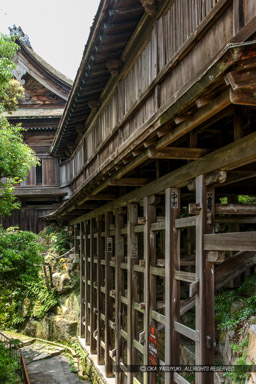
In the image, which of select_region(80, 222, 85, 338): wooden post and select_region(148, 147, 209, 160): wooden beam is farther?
select_region(80, 222, 85, 338): wooden post

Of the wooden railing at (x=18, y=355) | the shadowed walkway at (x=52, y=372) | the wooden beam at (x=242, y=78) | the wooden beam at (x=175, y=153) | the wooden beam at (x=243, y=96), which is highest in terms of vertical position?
the wooden beam at (x=242, y=78)

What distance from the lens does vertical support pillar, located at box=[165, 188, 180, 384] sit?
620cm

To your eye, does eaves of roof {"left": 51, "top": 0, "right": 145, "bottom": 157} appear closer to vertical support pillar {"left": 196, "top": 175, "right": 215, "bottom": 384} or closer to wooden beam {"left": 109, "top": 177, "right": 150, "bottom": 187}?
wooden beam {"left": 109, "top": 177, "right": 150, "bottom": 187}

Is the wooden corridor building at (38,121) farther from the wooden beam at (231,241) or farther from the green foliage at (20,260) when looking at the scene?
the wooden beam at (231,241)

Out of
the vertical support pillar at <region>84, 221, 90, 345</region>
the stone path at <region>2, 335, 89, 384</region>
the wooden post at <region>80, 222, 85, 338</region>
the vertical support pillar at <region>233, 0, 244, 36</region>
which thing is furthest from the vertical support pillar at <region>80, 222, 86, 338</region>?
the vertical support pillar at <region>233, 0, 244, 36</region>

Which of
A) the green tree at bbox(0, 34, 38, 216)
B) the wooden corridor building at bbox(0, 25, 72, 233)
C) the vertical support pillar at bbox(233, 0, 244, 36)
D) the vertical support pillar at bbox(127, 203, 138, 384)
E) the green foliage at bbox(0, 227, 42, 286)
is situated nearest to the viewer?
the vertical support pillar at bbox(233, 0, 244, 36)

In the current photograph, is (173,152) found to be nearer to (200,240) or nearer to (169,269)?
(200,240)

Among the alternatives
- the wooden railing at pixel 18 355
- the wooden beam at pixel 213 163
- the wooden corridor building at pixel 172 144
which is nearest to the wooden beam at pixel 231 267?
the wooden corridor building at pixel 172 144

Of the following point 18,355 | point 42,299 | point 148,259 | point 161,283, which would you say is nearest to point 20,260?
point 148,259

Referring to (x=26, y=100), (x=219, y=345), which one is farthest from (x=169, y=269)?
(x=26, y=100)

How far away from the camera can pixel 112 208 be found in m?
10.6

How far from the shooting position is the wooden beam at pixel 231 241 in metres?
4.43

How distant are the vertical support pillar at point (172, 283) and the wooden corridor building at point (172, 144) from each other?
0.02 metres

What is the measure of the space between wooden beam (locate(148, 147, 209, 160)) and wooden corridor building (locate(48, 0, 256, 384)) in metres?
0.01
